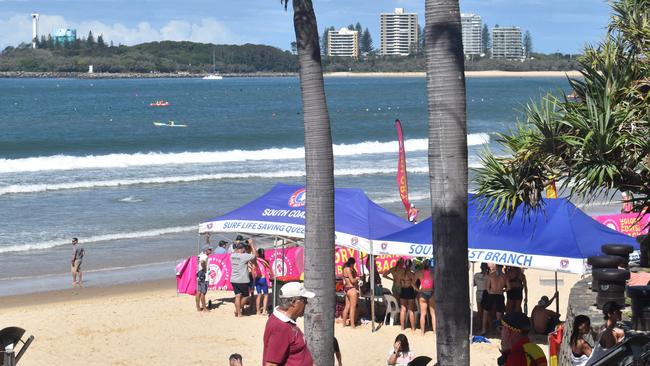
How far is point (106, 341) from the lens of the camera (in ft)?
54.0

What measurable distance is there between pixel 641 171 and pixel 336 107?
114307 mm

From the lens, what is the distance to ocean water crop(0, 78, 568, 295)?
87.5ft

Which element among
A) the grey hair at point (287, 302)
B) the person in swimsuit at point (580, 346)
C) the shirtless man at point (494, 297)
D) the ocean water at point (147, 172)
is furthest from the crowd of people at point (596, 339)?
the shirtless man at point (494, 297)

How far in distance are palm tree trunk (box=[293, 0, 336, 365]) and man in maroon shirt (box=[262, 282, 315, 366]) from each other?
3.15m

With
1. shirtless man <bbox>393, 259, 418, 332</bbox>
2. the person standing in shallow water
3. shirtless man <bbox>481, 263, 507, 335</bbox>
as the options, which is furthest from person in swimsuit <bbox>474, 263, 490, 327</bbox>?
the person standing in shallow water

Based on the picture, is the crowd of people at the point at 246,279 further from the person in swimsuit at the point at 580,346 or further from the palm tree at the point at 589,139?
the person in swimsuit at the point at 580,346

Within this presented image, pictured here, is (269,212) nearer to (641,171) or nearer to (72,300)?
(72,300)

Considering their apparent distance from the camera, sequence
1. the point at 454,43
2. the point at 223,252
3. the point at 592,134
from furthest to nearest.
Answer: the point at 223,252 < the point at 592,134 < the point at 454,43

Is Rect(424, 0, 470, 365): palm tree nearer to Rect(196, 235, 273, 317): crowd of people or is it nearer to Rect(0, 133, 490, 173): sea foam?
Rect(196, 235, 273, 317): crowd of people

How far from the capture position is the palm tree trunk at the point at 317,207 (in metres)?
10.3

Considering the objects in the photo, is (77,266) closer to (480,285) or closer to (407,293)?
(407,293)

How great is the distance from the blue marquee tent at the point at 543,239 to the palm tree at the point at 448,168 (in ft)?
22.7

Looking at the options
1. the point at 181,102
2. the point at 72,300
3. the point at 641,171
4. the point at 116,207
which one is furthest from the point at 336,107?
the point at 641,171

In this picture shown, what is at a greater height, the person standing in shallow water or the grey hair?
the grey hair
